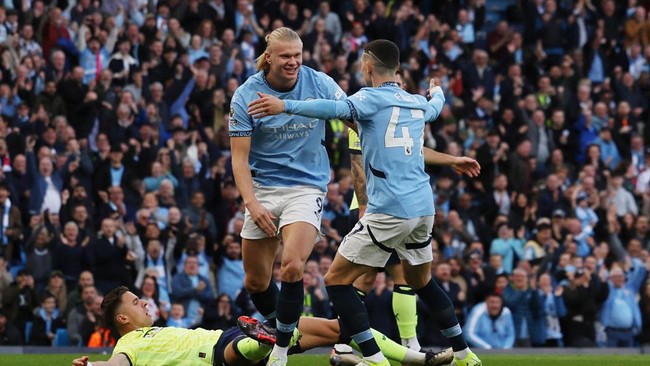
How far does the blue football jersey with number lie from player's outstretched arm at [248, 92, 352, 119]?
0.23 m

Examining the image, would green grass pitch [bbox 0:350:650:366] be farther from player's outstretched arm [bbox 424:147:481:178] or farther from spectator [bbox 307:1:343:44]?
spectator [bbox 307:1:343:44]

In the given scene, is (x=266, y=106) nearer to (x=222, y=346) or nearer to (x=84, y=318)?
(x=222, y=346)

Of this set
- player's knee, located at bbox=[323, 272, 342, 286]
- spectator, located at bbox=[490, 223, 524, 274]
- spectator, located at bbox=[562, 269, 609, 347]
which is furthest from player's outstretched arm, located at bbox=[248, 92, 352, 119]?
spectator, located at bbox=[490, 223, 524, 274]

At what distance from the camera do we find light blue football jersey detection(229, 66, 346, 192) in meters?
11.3

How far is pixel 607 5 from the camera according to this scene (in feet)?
93.1

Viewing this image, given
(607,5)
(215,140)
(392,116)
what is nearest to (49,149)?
(215,140)

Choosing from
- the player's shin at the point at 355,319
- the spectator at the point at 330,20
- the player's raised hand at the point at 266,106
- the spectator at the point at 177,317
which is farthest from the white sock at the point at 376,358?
the spectator at the point at 330,20

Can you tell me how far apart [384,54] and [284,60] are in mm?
813

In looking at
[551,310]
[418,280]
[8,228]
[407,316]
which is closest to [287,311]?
[418,280]

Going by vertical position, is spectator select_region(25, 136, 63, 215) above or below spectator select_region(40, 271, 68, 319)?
above

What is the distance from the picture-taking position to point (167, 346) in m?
10.9

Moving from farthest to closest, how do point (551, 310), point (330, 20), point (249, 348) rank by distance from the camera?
point (330, 20)
point (551, 310)
point (249, 348)

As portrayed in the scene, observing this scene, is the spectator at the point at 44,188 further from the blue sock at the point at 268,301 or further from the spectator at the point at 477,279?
the blue sock at the point at 268,301

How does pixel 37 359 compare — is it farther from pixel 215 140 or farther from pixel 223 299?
pixel 215 140
